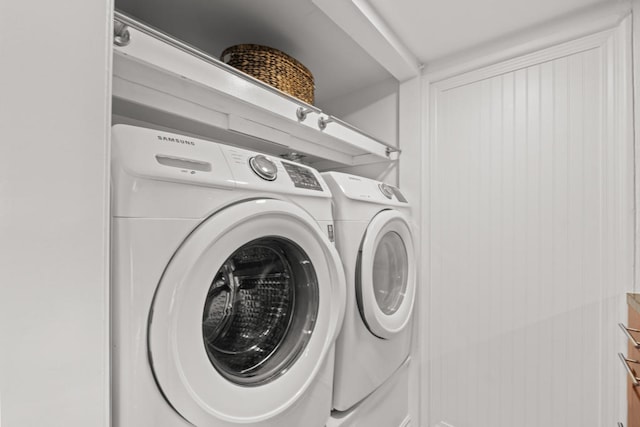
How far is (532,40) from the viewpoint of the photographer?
51.5 inches

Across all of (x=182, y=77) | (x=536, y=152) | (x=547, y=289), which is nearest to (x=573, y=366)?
(x=547, y=289)

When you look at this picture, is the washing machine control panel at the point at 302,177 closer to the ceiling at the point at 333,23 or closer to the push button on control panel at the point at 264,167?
the push button on control panel at the point at 264,167

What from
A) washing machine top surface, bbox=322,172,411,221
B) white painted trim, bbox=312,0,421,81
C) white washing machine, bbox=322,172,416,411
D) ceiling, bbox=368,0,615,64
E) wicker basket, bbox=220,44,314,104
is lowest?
white washing machine, bbox=322,172,416,411

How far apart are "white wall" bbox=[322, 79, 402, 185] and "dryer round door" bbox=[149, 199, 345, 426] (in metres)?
0.98

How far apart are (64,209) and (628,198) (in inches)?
66.5

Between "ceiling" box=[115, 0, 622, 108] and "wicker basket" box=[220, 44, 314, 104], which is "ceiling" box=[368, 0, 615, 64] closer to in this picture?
"ceiling" box=[115, 0, 622, 108]

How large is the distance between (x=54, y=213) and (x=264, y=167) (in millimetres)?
492

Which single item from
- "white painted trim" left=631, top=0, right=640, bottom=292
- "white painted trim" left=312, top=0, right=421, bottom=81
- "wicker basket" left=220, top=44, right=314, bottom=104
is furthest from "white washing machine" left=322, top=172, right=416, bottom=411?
"white painted trim" left=631, top=0, right=640, bottom=292

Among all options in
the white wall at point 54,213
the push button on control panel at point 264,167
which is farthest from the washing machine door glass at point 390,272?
the white wall at point 54,213

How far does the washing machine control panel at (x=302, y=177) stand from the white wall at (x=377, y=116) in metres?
0.86

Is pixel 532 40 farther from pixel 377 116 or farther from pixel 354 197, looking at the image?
pixel 354 197

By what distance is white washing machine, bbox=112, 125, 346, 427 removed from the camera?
561mm

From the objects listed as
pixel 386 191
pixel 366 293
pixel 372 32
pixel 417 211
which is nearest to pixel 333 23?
pixel 372 32

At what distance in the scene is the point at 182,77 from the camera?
758 mm
